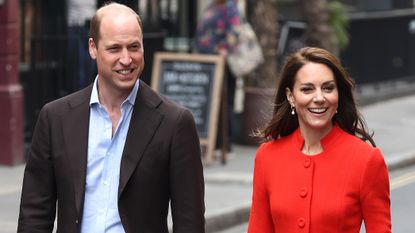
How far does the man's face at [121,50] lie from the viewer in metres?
4.64

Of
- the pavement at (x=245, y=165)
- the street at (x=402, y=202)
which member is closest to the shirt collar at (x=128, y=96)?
the pavement at (x=245, y=165)

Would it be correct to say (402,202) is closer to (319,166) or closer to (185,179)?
(319,166)

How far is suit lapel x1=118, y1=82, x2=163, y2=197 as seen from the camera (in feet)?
15.3

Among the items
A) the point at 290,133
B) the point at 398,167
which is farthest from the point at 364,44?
the point at 290,133

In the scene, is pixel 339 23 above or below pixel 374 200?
below

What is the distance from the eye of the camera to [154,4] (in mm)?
17984

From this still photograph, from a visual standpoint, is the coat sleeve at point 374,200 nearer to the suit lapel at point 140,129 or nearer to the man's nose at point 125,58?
the suit lapel at point 140,129

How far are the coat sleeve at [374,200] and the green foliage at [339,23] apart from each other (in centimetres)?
1629

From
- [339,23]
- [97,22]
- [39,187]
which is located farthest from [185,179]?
[339,23]

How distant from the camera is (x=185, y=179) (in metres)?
4.75

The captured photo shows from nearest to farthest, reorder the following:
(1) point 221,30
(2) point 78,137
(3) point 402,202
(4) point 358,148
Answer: (2) point 78,137, (4) point 358,148, (3) point 402,202, (1) point 221,30

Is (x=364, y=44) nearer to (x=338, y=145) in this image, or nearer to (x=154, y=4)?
(x=154, y=4)

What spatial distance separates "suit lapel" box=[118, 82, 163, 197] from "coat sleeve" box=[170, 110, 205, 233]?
96 mm

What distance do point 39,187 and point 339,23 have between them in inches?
667
